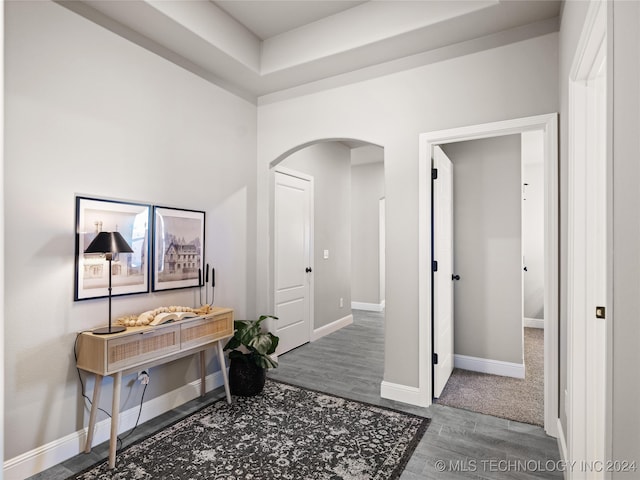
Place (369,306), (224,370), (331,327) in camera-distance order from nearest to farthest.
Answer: (224,370), (331,327), (369,306)

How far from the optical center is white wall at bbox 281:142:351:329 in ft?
16.4

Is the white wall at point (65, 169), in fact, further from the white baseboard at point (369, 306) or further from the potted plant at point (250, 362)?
the white baseboard at point (369, 306)

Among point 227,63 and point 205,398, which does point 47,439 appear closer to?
point 205,398

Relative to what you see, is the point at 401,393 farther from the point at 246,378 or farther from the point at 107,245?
the point at 107,245

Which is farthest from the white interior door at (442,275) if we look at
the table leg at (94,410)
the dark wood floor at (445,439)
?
the table leg at (94,410)

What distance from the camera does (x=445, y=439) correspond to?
244 centimetres

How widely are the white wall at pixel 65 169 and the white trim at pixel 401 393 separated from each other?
5.21 feet

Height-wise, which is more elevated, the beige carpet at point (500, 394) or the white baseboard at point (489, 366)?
the white baseboard at point (489, 366)

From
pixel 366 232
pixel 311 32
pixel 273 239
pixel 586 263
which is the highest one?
pixel 311 32

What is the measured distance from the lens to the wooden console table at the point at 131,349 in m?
2.17

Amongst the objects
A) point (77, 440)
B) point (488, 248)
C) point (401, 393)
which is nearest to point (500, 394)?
point (401, 393)

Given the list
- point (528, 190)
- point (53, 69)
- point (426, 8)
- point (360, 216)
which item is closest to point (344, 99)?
point (426, 8)

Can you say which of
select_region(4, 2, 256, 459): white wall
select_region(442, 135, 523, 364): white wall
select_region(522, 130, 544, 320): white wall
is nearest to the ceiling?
select_region(4, 2, 256, 459): white wall

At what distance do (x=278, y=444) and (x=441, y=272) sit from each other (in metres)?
1.82
